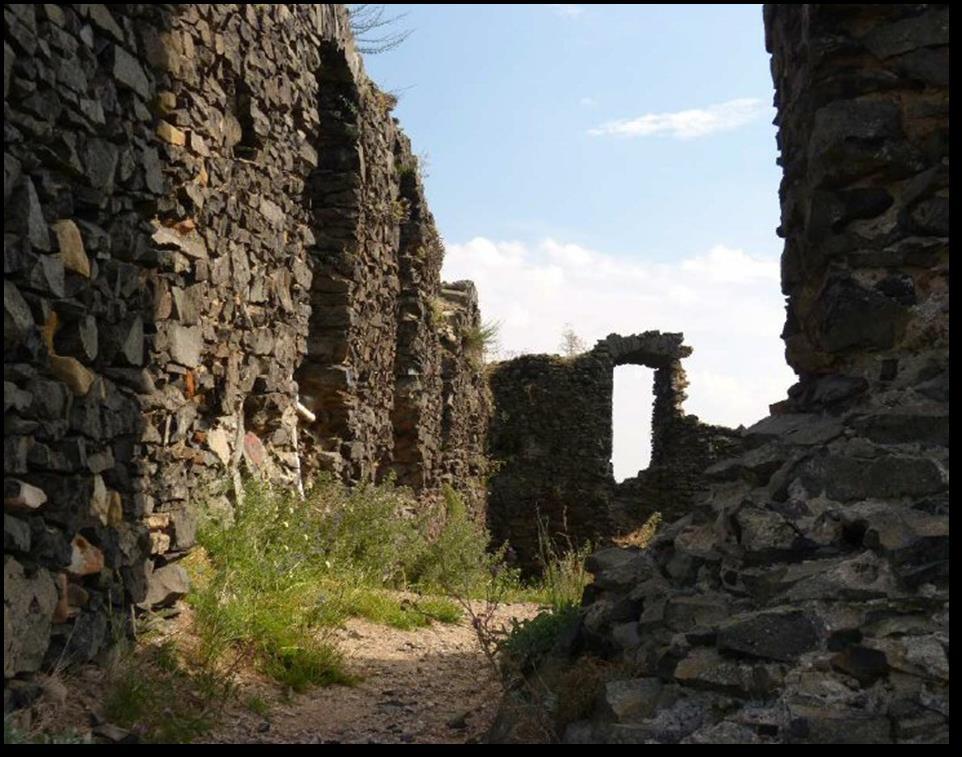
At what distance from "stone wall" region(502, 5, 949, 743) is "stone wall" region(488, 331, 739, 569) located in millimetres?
10575

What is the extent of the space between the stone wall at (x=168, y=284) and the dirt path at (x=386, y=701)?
812mm

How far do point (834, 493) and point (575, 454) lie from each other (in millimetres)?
11767

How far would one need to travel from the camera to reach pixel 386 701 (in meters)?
4.78

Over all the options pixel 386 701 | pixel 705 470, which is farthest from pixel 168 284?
pixel 705 470

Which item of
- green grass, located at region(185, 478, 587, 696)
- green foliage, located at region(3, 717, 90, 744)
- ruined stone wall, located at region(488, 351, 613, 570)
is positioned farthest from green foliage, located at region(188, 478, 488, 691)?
ruined stone wall, located at region(488, 351, 613, 570)

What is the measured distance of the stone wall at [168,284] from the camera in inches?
154

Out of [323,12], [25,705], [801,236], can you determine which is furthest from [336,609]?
[323,12]

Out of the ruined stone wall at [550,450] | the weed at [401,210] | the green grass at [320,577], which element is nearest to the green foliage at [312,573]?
the green grass at [320,577]

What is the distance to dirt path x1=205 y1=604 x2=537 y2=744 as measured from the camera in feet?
13.6

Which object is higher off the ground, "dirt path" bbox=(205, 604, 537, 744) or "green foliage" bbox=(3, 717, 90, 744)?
"green foliage" bbox=(3, 717, 90, 744)

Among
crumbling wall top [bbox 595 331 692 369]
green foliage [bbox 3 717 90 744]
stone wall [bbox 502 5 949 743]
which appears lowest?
green foliage [bbox 3 717 90 744]

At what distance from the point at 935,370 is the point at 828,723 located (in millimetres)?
1426

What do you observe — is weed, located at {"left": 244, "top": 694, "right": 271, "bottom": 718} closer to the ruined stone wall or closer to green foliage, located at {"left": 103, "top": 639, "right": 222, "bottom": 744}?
green foliage, located at {"left": 103, "top": 639, "right": 222, "bottom": 744}

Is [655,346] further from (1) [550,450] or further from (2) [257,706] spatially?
→ (2) [257,706]
